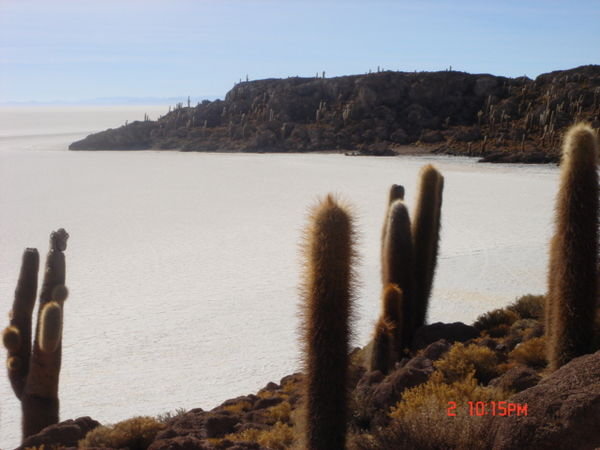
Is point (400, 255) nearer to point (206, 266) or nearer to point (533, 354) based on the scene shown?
point (533, 354)

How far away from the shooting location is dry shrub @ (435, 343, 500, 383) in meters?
7.27

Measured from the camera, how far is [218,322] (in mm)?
13297

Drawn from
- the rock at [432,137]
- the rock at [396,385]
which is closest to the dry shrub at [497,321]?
the rock at [396,385]

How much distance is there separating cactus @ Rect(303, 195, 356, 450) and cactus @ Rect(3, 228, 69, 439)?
344 centimetres

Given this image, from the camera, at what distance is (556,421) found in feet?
14.5

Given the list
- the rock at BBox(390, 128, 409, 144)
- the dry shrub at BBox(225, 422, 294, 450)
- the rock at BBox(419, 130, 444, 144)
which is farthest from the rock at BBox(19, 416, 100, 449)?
the rock at BBox(390, 128, 409, 144)

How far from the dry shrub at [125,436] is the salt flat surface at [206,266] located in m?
2.04

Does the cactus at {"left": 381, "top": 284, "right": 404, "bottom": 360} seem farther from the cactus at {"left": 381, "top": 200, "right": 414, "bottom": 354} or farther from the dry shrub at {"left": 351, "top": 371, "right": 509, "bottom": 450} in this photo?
the dry shrub at {"left": 351, "top": 371, "right": 509, "bottom": 450}

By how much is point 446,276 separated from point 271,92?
6011 cm

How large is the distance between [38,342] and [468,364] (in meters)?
4.67

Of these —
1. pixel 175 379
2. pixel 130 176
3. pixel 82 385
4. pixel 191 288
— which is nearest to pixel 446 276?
pixel 191 288

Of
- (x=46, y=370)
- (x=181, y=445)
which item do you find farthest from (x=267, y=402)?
(x=181, y=445)

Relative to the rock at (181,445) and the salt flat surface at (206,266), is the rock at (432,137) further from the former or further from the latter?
the rock at (181,445)
